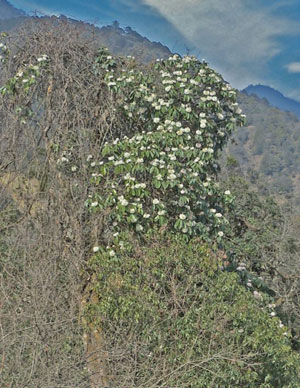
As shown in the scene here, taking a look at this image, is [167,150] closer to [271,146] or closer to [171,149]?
[171,149]

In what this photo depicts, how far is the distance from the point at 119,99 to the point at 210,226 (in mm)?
1656

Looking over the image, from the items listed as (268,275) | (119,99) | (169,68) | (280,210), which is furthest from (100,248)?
(280,210)

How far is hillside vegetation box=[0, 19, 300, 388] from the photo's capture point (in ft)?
12.4

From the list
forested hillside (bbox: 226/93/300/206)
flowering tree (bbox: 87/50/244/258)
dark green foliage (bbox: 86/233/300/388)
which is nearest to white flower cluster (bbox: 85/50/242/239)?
flowering tree (bbox: 87/50/244/258)

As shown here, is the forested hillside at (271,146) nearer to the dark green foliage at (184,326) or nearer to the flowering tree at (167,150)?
the flowering tree at (167,150)

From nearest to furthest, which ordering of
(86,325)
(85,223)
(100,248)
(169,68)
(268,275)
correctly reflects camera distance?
(86,325) < (100,248) < (85,223) < (169,68) < (268,275)

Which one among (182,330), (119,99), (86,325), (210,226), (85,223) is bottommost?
(86,325)

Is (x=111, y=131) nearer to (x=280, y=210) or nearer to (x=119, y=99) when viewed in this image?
(x=119, y=99)

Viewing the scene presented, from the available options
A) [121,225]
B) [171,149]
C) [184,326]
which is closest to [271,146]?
[171,149]

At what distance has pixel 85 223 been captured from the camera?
16.3 ft

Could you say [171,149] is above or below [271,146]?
below

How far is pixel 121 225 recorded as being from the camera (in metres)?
4.70

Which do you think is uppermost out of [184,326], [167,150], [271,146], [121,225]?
[271,146]

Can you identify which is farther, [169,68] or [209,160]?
[169,68]
